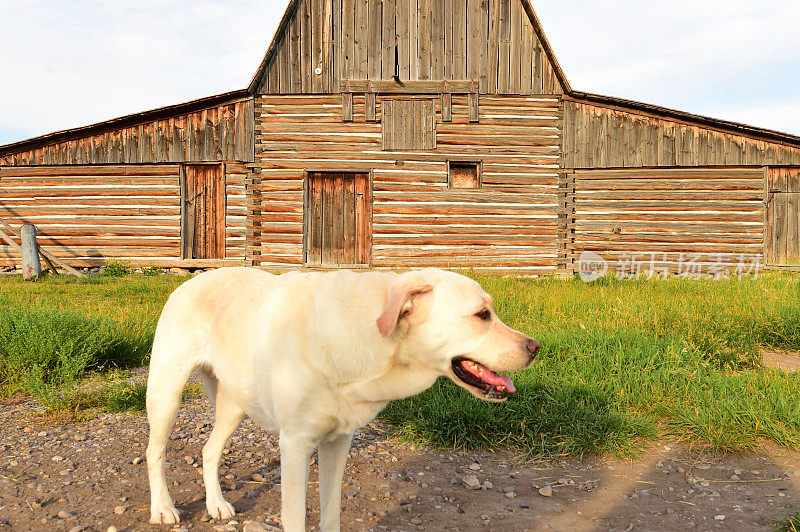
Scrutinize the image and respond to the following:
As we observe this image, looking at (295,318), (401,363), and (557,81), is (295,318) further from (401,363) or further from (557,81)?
(557,81)

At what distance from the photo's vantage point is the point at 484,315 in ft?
7.52

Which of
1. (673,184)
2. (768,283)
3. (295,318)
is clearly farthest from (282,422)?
(673,184)

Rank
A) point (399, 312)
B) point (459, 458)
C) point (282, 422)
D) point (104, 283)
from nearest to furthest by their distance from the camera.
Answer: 1. point (399, 312)
2. point (282, 422)
3. point (459, 458)
4. point (104, 283)

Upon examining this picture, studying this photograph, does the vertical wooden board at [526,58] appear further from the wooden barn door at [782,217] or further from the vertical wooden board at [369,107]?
the wooden barn door at [782,217]

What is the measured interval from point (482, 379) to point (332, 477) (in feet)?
2.91

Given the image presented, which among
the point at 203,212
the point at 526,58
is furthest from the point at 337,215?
the point at 526,58

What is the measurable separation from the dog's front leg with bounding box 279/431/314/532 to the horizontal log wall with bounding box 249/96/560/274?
11.3 meters

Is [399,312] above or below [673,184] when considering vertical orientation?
below

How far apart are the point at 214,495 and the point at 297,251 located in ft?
35.6

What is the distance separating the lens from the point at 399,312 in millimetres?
2125

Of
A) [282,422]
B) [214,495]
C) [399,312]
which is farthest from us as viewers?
[214,495]

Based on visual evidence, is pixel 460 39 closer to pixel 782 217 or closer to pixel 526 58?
pixel 526 58

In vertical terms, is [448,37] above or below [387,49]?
above

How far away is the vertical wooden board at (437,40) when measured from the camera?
13.3 m
